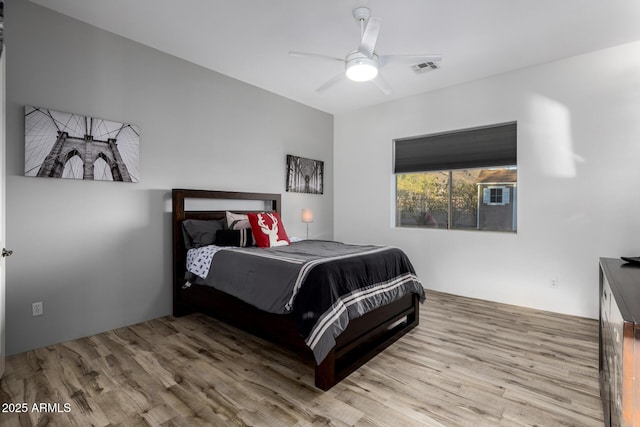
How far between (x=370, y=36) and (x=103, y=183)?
274 cm

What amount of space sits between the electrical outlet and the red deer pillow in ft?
6.29

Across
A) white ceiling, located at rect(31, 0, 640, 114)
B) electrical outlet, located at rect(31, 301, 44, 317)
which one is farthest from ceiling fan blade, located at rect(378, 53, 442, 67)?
electrical outlet, located at rect(31, 301, 44, 317)

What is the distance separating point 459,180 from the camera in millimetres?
4488

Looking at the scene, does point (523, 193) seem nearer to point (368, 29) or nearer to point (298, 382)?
point (368, 29)

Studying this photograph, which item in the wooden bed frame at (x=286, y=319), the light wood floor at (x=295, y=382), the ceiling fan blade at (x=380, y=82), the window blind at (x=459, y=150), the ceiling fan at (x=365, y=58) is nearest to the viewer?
the light wood floor at (x=295, y=382)

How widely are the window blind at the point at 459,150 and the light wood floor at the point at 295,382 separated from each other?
216 cm

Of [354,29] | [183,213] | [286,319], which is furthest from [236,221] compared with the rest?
[354,29]

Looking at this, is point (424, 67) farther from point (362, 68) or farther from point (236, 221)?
point (236, 221)

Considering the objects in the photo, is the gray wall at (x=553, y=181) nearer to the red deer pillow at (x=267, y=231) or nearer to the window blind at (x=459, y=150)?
the window blind at (x=459, y=150)

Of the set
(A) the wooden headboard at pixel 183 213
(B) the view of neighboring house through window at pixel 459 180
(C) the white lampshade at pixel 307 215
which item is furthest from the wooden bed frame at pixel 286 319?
(B) the view of neighboring house through window at pixel 459 180

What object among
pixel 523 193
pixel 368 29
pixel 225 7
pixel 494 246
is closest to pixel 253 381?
pixel 368 29

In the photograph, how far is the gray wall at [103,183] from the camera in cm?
257

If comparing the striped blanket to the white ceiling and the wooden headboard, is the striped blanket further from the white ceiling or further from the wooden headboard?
the white ceiling

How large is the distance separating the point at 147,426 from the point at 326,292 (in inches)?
49.1
